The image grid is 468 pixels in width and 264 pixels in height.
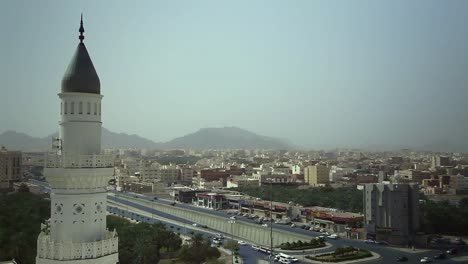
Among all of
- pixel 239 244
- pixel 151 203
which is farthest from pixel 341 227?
pixel 151 203

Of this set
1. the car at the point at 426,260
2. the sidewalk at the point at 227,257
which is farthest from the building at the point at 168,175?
the car at the point at 426,260

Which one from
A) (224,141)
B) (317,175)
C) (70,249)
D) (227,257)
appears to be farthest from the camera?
(224,141)

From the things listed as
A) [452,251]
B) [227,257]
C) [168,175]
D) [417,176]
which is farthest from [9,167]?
[417,176]

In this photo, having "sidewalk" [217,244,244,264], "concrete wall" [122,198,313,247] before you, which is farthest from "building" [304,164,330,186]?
"sidewalk" [217,244,244,264]

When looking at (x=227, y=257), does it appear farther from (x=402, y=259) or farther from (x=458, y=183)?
(x=458, y=183)

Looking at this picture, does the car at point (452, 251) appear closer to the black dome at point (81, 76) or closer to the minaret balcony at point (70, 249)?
the minaret balcony at point (70, 249)

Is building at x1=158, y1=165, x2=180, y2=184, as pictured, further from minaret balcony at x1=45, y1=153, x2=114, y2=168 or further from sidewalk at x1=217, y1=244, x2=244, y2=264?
minaret balcony at x1=45, y1=153, x2=114, y2=168
